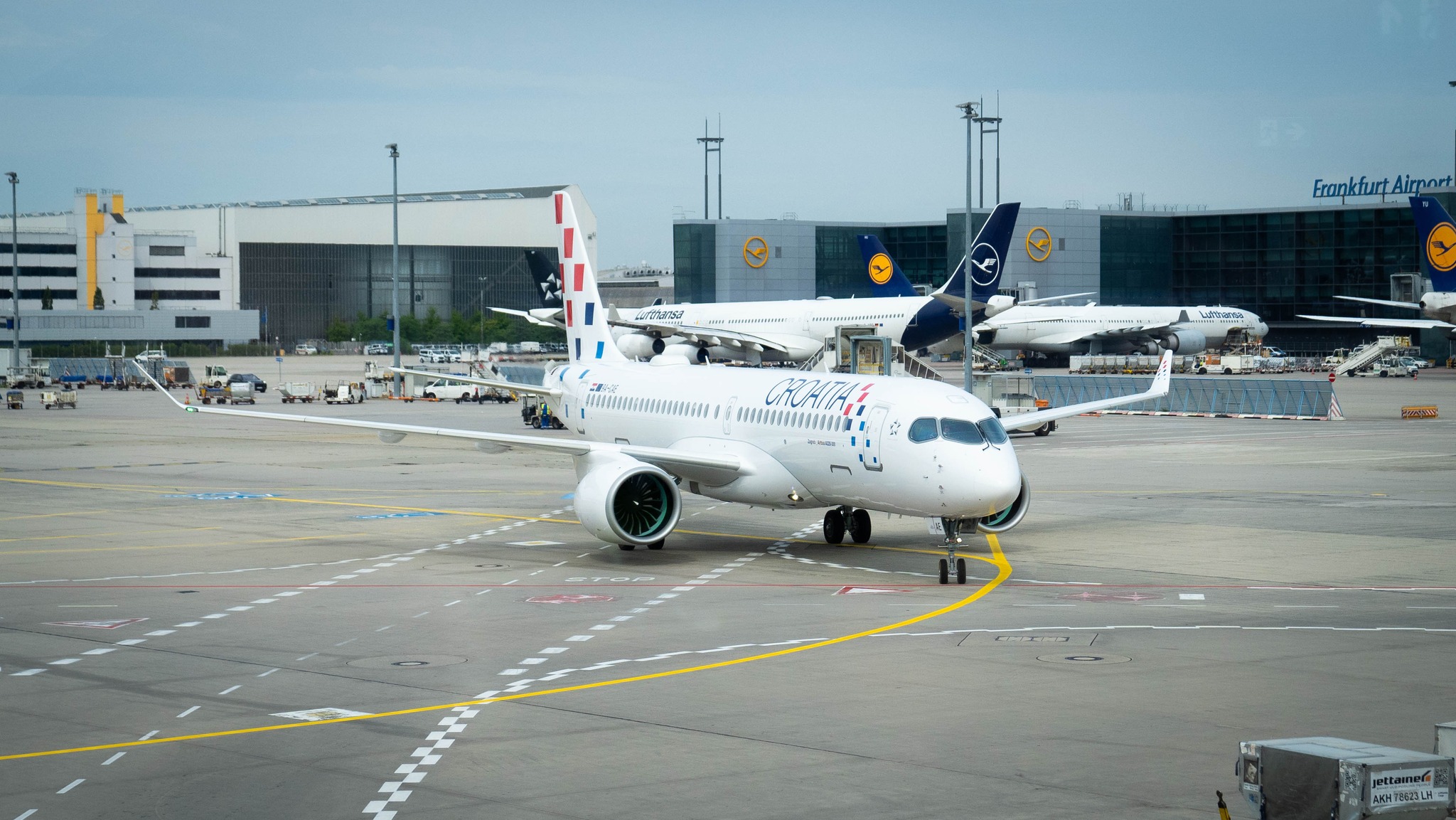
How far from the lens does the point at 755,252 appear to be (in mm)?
162250

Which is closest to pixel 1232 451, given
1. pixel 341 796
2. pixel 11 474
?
pixel 11 474

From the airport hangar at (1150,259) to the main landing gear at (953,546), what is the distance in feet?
396

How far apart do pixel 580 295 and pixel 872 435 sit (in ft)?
48.5

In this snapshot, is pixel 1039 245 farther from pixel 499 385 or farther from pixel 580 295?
pixel 499 385

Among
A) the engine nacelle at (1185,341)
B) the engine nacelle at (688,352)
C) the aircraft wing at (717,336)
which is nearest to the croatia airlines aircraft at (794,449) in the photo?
the engine nacelle at (688,352)

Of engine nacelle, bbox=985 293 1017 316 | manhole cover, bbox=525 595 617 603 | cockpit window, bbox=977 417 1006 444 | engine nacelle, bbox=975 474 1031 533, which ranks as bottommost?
manhole cover, bbox=525 595 617 603

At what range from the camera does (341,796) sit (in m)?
13.4

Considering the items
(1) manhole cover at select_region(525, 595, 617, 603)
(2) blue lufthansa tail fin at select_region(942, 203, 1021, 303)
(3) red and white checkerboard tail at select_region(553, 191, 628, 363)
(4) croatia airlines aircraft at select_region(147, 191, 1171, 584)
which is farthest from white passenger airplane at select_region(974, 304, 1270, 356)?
(1) manhole cover at select_region(525, 595, 617, 603)

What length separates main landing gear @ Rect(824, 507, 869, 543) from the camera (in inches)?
1275

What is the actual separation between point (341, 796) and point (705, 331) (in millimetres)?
80886

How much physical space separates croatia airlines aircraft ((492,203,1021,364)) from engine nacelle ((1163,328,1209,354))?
30551 millimetres

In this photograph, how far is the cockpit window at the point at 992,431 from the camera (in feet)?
91.0

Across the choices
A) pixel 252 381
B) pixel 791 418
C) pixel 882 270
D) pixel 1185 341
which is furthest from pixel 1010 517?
pixel 1185 341

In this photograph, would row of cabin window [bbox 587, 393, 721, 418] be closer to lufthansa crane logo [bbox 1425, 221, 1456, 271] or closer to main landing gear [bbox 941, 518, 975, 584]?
main landing gear [bbox 941, 518, 975, 584]
